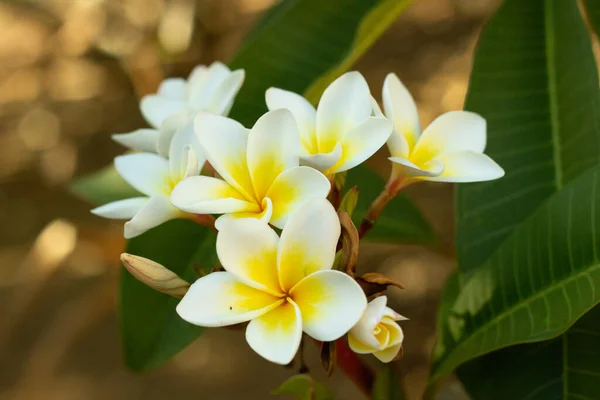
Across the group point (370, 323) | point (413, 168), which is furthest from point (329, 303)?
point (413, 168)

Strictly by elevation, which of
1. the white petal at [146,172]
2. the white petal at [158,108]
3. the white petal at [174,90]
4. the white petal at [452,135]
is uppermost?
the white petal at [452,135]

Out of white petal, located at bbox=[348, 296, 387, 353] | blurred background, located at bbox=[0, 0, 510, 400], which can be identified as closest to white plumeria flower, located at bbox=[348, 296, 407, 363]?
white petal, located at bbox=[348, 296, 387, 353]

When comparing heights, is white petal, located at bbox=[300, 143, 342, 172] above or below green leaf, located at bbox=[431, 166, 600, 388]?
above

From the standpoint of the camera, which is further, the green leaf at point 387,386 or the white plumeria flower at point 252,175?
the green leaf at point 387,386

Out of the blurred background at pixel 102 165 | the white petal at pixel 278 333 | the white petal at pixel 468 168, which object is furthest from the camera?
the blurred background at pixel 102 165

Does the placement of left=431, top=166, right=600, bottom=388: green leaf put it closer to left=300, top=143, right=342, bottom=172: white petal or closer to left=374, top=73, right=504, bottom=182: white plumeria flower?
left=374, top=73, right=504, bottom=182: white plumeria flower

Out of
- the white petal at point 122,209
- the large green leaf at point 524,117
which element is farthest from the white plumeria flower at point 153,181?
the large green leaf at point 524,117

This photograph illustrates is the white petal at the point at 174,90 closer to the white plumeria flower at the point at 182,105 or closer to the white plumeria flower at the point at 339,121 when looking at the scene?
the white plumeria flower at the point at 182,105
